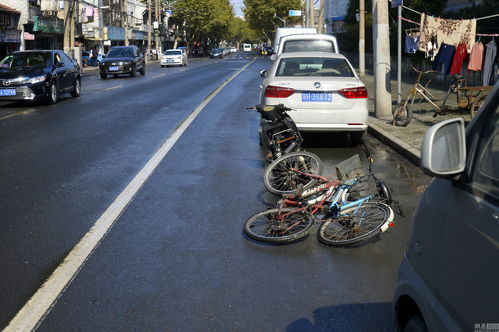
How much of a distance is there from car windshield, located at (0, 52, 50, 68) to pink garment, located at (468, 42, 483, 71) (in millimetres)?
12101

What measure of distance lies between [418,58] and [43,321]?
95.3ft

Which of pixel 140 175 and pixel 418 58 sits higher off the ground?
pixel 418 58

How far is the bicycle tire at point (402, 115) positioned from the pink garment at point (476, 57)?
336 centimetres

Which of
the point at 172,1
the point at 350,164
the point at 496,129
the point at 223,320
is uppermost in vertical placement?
the point at 172,1

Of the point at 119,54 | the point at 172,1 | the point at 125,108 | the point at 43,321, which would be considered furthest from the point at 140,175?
the point at 172,1

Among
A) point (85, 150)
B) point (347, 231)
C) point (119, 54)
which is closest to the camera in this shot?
point (347, 231)

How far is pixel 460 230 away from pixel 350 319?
1.85 m

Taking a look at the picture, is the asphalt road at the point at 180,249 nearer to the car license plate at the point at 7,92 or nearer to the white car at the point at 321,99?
the white car at the point at 321,99

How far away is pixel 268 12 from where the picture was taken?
124750 mm

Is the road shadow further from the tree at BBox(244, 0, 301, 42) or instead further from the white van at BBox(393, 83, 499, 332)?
the tree at BBox(244, 0, 301, 42)

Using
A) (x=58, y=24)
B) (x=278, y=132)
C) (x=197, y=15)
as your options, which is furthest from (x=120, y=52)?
(x=197, y=15)

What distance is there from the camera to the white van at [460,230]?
2191 millimetres

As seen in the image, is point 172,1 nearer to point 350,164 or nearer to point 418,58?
point 418,58

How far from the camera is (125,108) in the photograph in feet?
59.7
